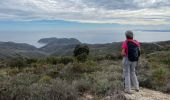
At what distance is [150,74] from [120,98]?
333cm

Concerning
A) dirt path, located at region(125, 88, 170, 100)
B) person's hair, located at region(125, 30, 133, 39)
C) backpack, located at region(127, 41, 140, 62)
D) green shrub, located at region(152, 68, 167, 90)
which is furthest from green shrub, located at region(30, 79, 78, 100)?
green shrub, located at region(152, 68, 167, 90)

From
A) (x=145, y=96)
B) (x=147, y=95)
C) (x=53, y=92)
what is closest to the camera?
(x=53, y=92)

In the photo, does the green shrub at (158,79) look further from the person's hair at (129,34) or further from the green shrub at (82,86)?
the green shrub at (82,86)

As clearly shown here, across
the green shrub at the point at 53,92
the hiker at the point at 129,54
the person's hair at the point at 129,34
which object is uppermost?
the person's hair at the point at 129,34

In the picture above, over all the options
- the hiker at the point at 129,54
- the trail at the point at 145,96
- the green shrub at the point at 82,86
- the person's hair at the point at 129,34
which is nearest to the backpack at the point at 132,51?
the hiker at the point at 129,54

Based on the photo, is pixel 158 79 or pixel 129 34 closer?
pixel 129 34

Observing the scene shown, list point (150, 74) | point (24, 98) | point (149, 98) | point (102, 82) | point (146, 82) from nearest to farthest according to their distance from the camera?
1. point (24, 98)
2. point (149, 98)
3. point (102, 82)
4. point (146, 82)
5. point (150, 74)

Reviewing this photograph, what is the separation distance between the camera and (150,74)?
1005 centimetres

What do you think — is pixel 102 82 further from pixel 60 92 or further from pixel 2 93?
pixel 2 93

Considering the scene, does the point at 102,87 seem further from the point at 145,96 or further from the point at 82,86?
the point at 145,96

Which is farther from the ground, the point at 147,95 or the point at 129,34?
the point at 129,34

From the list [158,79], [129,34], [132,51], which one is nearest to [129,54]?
[132,51]

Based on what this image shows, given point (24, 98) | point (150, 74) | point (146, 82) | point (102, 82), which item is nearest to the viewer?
point (24, 98)

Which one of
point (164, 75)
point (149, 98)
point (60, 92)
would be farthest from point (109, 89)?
point (164, 75)
